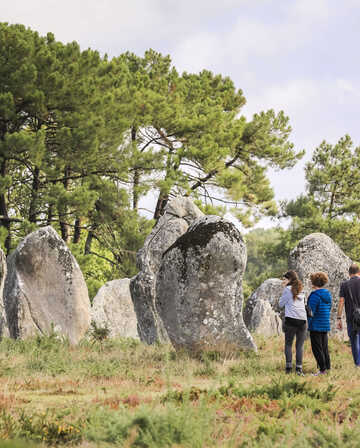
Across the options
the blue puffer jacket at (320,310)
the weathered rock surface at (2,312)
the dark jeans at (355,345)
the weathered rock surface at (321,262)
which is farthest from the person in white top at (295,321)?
the weathered rock surface at (2,312)

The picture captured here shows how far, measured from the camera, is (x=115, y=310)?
55.9 ft

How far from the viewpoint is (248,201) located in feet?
96.5

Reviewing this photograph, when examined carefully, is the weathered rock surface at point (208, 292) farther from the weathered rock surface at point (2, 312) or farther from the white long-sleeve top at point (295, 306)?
the weathered rock surface at point (2, 312)

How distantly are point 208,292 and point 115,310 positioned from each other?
26.9 ft

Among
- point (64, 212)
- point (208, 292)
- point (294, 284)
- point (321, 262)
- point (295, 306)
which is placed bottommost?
point (295, 306)

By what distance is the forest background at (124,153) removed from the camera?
800 inches

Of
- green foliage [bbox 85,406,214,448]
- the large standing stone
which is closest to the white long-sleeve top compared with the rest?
green foliage [bbox 85,406,214,448]

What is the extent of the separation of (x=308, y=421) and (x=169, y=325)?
198 inches

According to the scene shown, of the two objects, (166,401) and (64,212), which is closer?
(166,401)

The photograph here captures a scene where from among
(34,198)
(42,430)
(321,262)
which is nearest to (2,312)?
(42,430)

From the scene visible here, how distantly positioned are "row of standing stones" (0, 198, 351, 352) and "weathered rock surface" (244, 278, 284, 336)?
1.5 inches

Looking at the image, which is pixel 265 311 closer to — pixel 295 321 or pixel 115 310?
pixel 115 310

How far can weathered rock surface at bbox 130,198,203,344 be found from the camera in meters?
13.3

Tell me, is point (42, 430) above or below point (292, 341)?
below
